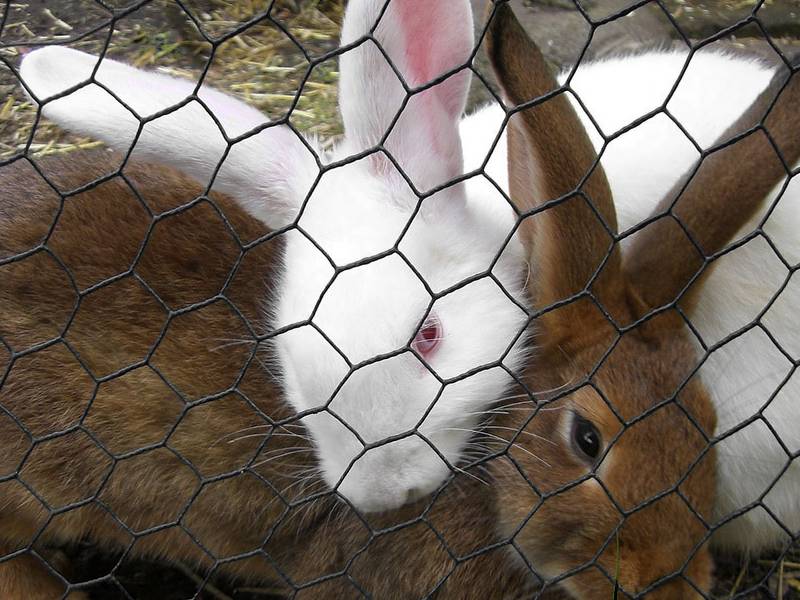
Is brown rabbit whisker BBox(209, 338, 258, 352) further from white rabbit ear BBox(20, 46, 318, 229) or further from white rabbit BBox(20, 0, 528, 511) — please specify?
white rabbit ear BBox(20, 46, 318, 229)

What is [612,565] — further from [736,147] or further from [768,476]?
[736,147]

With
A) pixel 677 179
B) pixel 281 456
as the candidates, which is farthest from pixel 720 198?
pixel 281 456

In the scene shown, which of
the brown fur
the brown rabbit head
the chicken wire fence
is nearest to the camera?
the brown rabbit head

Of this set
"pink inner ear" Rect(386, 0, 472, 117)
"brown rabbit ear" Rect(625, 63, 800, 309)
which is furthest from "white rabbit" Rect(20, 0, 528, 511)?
"brown rabbit ear" Rect(625, 63, 800, 309)

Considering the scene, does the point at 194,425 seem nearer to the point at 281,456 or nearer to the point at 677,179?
the point at 281,456

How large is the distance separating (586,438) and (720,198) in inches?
18.7

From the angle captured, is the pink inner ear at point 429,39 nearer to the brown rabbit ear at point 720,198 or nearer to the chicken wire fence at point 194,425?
the chicken wire fence at point 194,425

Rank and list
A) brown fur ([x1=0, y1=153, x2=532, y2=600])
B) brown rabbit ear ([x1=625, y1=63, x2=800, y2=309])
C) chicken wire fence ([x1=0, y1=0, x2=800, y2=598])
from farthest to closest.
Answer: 1. brown fur ([x1=0, y1=153, x2=532, y2=600])
2. chicken wire fence ([x1=0, y1=0, x2=800, y2=598])
3. brown rabbit ear ([x1=625, y1=63, x2=800, y2=309])

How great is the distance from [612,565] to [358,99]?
878mm

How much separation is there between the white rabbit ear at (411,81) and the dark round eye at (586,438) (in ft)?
1.64

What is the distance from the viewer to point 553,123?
1.60 meters

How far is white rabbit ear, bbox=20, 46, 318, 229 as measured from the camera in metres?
1.68

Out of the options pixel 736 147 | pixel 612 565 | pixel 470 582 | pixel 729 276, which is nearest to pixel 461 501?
pixel 470 582

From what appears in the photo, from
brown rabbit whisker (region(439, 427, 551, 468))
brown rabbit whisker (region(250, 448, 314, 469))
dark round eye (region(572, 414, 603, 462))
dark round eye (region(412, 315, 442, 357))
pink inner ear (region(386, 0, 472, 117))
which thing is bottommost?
brown rabbit whisker (region(250, 448, 314, 469))
